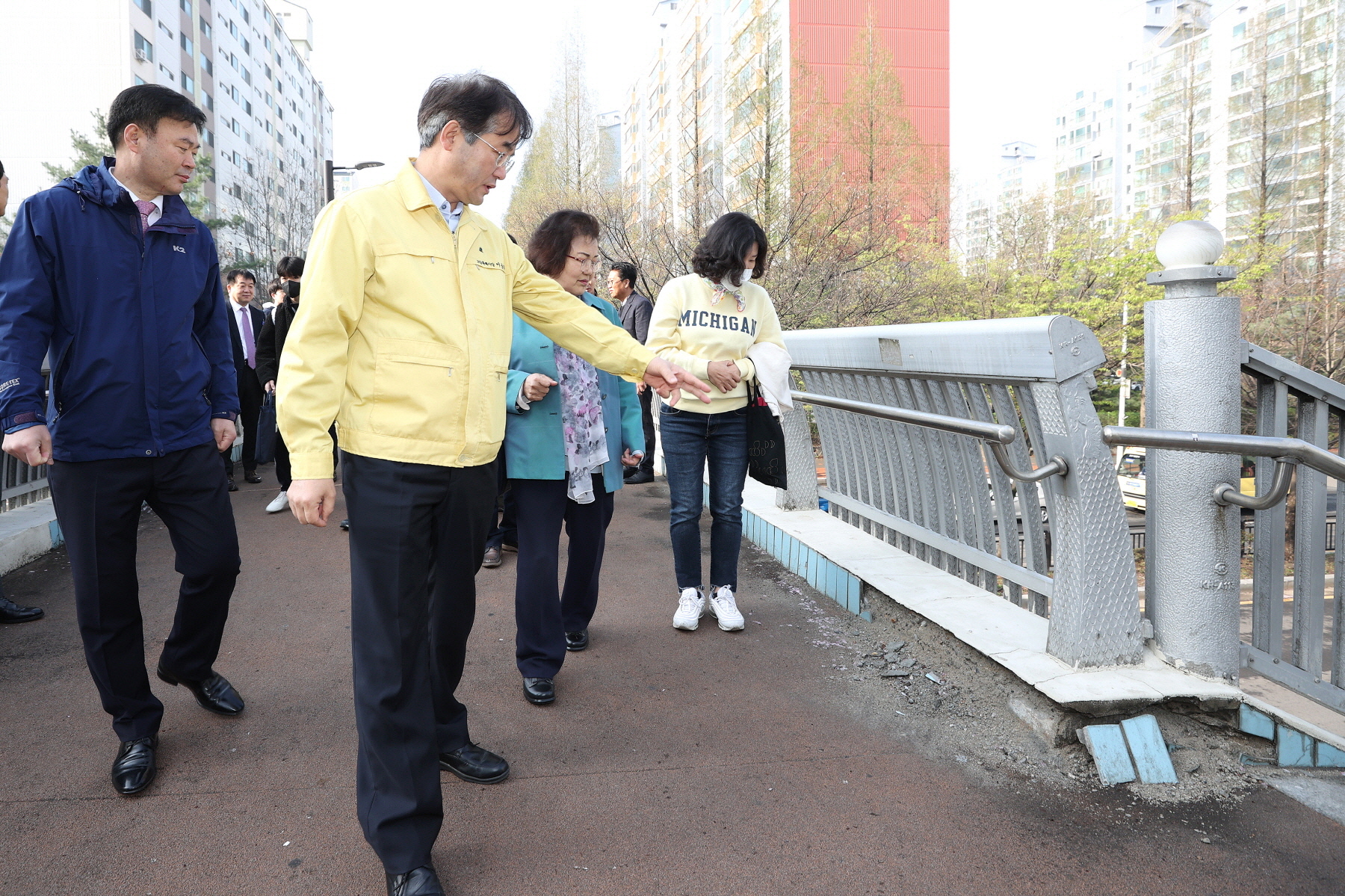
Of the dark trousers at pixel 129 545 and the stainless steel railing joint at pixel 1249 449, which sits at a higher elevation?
the stainless steel railing joint at pixel 1249 449

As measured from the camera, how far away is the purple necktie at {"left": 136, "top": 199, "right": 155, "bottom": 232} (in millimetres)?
2963

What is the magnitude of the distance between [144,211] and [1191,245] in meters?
3.35

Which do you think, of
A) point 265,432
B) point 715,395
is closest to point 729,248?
point 715,395

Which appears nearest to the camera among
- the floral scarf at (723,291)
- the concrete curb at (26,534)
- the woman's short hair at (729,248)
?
the woman's short hair at (729,248)

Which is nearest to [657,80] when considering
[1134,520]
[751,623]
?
[1134,520]

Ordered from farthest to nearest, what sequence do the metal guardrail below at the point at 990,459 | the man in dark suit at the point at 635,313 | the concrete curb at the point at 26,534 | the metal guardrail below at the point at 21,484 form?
1. the man in dark suit at the point at 635,313
2. the metal guardrail below at the point at 21,484
3. the concrete curb at the point at 26,534
4. the metal guardrail below at the point at 990,459

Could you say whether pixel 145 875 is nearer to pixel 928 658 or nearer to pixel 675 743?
pixel 675 743

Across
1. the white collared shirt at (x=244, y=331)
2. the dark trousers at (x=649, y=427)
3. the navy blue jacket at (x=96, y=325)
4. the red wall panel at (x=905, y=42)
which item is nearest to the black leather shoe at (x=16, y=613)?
the navy blue jacket at (x=96, y=325)

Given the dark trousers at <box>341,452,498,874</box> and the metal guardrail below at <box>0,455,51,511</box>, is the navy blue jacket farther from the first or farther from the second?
the metal guardrail below at <box>0,455,51,511</box>

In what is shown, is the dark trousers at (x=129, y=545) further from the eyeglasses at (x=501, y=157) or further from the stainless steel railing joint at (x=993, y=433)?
the stainless steel railing joint at (x=993, y=433)

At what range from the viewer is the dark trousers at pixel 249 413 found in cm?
848

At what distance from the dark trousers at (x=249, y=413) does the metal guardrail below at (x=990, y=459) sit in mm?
5319

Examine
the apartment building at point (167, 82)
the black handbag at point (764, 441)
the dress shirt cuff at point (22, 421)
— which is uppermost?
the apartment building at point (167, 82)

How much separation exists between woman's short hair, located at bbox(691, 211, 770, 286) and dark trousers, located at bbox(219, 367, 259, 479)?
5593 mm
